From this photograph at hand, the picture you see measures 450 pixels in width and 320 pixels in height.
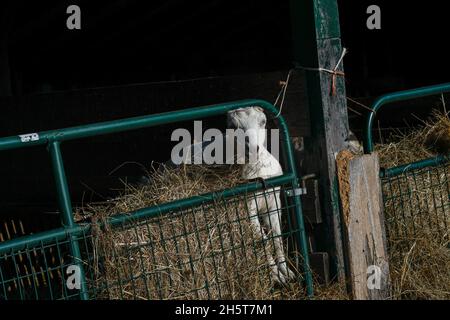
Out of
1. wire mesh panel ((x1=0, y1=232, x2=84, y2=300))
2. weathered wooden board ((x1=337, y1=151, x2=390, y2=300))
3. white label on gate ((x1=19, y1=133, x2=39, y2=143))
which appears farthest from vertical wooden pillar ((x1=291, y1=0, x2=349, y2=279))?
white label on gate ((x1=19, y1=133, x2=39, y2=143))

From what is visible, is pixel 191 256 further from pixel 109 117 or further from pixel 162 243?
pixel 109 117

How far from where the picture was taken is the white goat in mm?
4594

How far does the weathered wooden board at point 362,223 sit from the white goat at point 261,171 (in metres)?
0.35

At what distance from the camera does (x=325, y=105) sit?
4695mm

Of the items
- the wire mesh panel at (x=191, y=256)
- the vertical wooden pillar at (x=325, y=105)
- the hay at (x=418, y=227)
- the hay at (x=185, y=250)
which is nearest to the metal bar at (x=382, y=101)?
the vertical wooden pillar at (x=325, y=105)

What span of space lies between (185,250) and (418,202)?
1.56m

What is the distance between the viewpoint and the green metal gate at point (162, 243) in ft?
12.6

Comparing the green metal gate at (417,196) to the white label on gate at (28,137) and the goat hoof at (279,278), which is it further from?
the white label on gate at (28,137)

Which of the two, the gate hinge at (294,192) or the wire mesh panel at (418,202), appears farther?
the wire mesh panel at (418,202)

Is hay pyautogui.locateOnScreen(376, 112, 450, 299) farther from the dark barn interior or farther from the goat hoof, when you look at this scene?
the dark barn interior

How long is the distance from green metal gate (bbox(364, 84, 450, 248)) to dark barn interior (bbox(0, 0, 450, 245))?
0.66 m

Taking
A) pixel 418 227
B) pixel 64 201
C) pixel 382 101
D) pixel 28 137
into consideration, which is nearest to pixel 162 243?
pixel 64 201

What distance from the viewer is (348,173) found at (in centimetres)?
460
